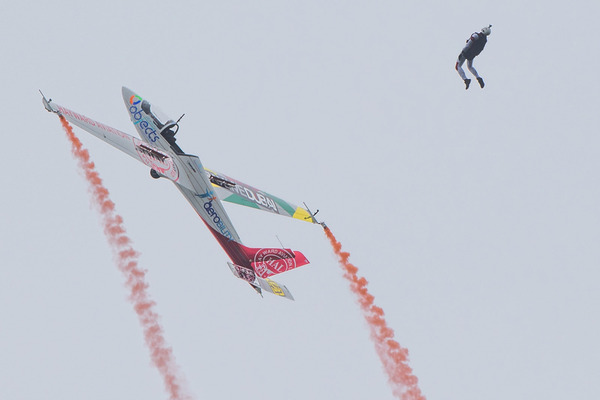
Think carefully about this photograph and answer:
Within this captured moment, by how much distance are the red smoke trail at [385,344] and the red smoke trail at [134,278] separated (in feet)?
25.5

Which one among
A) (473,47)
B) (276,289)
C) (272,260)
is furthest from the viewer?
(272,260)

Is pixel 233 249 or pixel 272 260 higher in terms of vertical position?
pixel 233 249

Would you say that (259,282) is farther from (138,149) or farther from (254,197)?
(138,149)

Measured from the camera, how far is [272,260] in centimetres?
4591

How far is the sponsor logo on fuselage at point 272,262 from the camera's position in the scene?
45.5 metres

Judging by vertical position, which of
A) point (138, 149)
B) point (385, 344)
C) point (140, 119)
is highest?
point (140, 119)

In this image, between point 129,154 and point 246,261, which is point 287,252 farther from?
point 129,154

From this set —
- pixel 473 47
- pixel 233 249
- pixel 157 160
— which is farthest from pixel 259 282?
pixel 473 47

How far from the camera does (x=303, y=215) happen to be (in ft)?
157

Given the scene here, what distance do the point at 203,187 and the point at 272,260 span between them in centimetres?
415

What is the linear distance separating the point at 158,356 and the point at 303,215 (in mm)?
8492

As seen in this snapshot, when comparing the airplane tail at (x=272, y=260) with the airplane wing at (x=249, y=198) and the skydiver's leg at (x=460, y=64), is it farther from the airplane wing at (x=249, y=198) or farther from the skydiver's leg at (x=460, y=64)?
the skydiver's leg at (x=460, y=64)

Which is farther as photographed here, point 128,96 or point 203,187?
point 128,96

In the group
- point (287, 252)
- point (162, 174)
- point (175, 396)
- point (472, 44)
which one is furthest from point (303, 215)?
point (472, 44)
